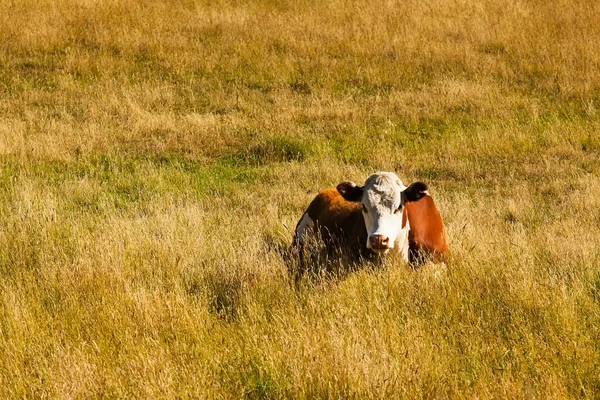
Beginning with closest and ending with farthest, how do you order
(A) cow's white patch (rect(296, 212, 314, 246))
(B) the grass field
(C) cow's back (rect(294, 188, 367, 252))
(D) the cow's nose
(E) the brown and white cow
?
(B) the grass field
(D) the cow's nose
(E) the brown and white cow
(C) cow's back (rect(294, 188, 367, 252))
(A) cow's white patch (rect(296, 212, 314, 246))

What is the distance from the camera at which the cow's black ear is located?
629cm

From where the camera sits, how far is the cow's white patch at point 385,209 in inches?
235

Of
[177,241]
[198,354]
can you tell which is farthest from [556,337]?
[177,241]

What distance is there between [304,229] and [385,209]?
1.79 metres

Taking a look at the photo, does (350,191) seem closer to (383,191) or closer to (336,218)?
(383,191)

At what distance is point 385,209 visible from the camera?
6.10 metres

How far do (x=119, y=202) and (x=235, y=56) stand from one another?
8.99 m

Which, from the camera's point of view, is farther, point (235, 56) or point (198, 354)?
point (235, 56)

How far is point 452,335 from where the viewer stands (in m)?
4.98

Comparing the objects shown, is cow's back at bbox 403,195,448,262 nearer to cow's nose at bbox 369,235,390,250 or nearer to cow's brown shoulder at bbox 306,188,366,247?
cow's brown shoulder at bbox 306,188,366,247

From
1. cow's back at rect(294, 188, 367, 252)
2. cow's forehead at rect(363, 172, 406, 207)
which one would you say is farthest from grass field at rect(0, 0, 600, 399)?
cow's forehead at rect(363, 172, 406, 207)

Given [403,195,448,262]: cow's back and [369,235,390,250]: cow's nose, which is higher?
[369,235,390,250]: cow's nose

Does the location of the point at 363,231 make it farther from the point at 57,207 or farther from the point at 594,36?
the point at 594,36

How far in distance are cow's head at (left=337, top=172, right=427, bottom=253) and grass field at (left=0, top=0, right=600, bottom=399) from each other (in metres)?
0.33
